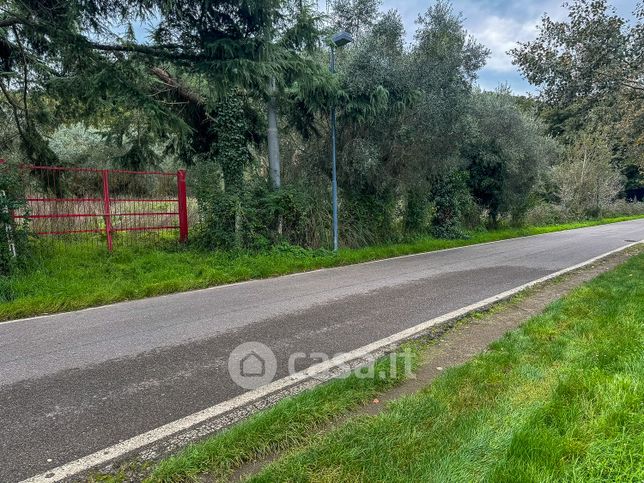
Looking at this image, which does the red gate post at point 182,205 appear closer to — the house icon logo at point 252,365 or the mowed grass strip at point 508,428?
the house icon logo at point 252,365

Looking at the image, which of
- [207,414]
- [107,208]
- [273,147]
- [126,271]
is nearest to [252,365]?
[207,414]

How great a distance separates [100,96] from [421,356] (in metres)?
8.21

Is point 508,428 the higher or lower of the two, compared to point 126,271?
lower

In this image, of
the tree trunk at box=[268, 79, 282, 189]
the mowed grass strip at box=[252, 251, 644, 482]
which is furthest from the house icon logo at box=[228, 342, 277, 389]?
the tree trunk at box=[268, 79, 282, 189]

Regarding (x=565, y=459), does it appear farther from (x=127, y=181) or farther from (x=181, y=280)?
(x=127, y=181)

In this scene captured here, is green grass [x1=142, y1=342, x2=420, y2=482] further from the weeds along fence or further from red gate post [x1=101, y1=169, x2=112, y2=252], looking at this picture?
red gate post [x1=101, y1=169, x2=112, y2=252]

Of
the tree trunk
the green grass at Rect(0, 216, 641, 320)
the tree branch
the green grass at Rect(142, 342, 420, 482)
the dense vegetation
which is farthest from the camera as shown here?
the tree branch

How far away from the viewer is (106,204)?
9.67 meters

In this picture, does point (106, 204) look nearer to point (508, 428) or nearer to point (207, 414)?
point (207, 414)

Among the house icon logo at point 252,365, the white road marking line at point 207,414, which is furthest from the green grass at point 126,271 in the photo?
the white road marking line at point 207,414

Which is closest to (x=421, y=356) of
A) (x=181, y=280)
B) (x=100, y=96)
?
(x=181, y=280)

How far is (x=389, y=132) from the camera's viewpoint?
40.5ft

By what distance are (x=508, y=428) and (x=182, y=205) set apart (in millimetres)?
10200

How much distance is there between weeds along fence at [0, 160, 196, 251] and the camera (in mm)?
9023
